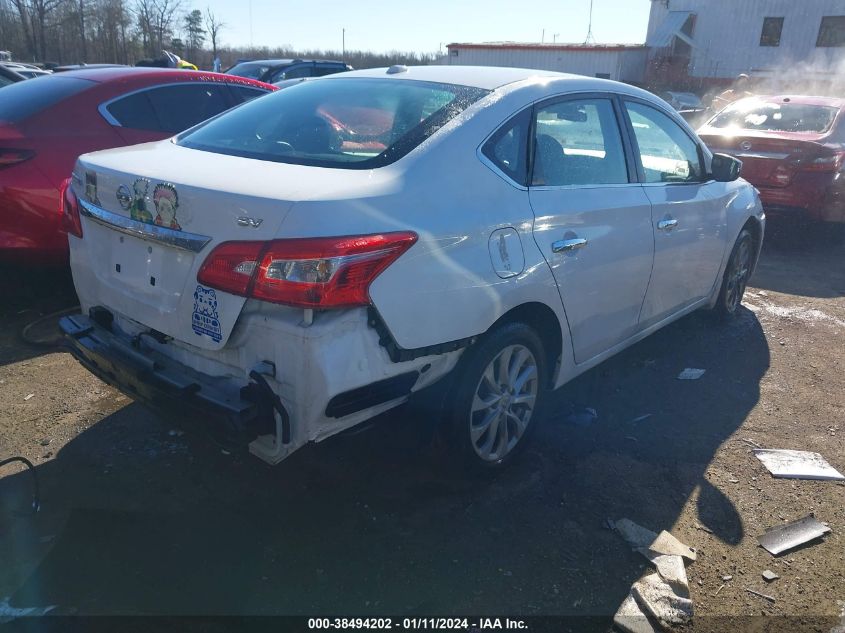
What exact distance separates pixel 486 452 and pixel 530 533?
15.8 inches

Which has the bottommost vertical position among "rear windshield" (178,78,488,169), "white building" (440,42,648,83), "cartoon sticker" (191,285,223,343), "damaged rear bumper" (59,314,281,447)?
"damaged rear bumper" (59,314,281,447)

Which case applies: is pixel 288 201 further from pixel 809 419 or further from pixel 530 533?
pixel 809 419

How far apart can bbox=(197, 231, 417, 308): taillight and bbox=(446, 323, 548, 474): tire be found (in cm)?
71

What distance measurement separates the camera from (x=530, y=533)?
2842 mm

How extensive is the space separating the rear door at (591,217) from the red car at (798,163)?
15.5ft

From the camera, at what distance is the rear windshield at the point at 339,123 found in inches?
108

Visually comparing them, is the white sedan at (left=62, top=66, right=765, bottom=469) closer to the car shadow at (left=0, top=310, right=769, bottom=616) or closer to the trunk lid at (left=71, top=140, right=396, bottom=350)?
the trunk lid at (left=71, top=140, right=396, bottom=350)

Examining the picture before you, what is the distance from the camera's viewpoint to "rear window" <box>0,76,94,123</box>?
461 cm

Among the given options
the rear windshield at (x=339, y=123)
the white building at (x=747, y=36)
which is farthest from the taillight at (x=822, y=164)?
the white building at (x=747, y=36)

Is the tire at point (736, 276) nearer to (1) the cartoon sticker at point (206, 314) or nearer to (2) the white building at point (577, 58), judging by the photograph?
(1) the cartoon sticker at point (206, 314)

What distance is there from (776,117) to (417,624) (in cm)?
841

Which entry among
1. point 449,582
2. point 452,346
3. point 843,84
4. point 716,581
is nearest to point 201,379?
point 452,346

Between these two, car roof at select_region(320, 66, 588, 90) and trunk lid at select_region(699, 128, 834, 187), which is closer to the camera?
car roof at select_region(320, 66, 588, 90)

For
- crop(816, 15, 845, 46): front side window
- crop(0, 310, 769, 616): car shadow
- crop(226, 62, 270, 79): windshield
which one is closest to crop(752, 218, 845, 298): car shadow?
crop(0, 310, 769, 616): car shadow
